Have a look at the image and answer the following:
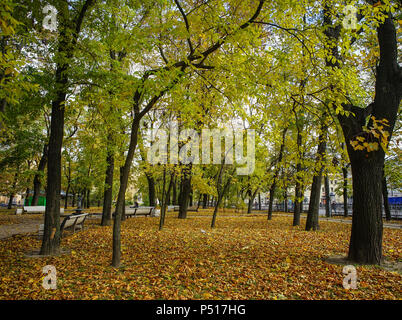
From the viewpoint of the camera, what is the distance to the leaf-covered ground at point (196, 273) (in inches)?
168

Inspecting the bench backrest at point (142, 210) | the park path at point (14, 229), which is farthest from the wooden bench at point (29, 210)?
the park path at point (14, 229)

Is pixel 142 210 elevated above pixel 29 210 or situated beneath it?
elevated above

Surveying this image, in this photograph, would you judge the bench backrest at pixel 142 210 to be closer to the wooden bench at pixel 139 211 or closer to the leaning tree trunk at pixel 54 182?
the wooden bench at pixel 139 211

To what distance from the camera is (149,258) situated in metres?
6.54

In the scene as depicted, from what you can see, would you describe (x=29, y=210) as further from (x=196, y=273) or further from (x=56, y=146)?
(x=196, y=273)

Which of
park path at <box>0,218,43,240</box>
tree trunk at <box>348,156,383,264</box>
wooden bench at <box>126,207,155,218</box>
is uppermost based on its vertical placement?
tree trunk at <box>348,156,383,264</box>

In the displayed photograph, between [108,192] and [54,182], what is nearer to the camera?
[54,182]

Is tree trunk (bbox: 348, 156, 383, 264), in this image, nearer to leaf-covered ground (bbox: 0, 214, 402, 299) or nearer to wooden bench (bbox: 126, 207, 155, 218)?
leaf-covered ground (bbox: 0, 214, 402, 299)

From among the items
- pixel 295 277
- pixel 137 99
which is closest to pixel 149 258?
pixel 295 277

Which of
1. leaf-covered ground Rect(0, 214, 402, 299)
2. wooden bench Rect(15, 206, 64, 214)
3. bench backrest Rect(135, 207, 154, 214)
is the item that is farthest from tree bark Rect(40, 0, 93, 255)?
wooden bench Rect(15, 206, 64, 214)

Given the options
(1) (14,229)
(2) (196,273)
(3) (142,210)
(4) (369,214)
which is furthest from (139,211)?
(4) (369,214)

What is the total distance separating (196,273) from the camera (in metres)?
5.26

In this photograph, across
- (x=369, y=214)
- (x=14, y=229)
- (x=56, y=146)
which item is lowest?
(x=14, y=229)

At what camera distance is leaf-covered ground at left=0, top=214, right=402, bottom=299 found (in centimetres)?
428
